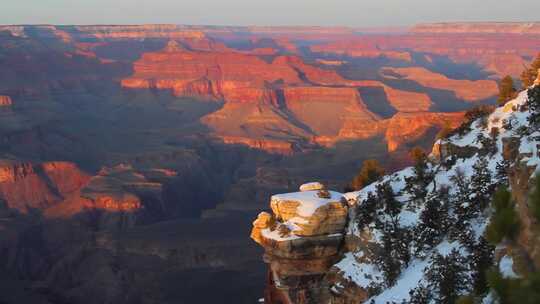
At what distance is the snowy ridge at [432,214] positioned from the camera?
1795cm

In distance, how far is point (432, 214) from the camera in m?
20.0

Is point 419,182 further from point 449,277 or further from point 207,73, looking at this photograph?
point 207,73

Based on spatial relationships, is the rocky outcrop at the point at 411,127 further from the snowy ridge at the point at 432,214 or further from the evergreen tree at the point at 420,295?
the evergreen tree at the point at 420,295

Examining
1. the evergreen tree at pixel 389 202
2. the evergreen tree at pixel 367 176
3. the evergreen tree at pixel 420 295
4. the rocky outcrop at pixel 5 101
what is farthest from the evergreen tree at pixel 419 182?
the rocky outcrop at pixel 5 101

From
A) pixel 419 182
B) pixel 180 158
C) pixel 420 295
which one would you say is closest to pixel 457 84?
pixel 180 158

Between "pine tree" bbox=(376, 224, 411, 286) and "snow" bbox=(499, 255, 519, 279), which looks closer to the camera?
"snow" bbox=(499, 255, 519, 279)

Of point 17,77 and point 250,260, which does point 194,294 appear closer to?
point 250,260

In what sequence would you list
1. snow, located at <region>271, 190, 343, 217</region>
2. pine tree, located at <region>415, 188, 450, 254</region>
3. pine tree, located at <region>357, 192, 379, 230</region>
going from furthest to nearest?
snow, located at <region>271, 190, 343, 217</region> < pine tree, located at <region>357, 192, 379, 230</region> < pine tree, located at <region>415, 188, 450, 254</region>

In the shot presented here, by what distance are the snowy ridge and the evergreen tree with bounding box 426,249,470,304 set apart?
0.03 metres

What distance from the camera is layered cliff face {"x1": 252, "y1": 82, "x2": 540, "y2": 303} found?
1742cm

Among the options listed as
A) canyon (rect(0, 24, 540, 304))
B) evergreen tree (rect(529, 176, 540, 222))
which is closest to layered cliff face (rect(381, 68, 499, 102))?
canyon (rect(0, 24, 540, 304))

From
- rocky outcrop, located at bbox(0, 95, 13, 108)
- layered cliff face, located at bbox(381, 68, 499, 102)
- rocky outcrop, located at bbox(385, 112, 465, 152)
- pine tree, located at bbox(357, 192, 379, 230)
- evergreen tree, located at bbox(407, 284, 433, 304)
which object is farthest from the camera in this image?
layered cliff face, located at bbox(381, 68, 499, 102)

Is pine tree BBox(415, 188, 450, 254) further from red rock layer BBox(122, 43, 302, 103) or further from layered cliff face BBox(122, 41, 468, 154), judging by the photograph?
red rock layer BBox(122, 43, 302, 103)

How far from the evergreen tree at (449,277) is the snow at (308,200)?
15.9 feet
